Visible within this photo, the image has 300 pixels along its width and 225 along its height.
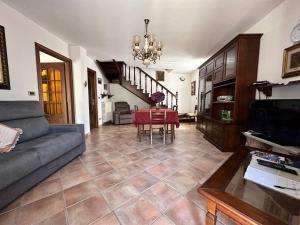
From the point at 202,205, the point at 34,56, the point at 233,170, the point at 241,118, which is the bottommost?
the point at 202,205

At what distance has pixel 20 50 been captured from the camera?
250 cm

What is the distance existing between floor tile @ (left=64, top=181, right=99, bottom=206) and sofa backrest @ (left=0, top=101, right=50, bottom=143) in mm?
1113

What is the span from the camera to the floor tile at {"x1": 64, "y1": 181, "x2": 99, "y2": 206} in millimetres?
1582

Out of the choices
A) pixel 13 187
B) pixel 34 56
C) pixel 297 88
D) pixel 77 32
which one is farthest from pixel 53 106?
pixel 297 88

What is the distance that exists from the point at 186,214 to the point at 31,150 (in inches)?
71.8

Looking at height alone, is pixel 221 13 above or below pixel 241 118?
above

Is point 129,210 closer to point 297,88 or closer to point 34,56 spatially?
point 297,88

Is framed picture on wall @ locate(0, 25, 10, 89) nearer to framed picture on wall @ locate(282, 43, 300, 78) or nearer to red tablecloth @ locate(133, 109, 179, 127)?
red tablecloth @ locate(133, 109, 179, 127)

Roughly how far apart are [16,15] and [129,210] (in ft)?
10.9

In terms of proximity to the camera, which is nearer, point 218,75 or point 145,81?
point 218,75

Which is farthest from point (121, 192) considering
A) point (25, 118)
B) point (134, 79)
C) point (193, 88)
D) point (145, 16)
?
point (193, 88)

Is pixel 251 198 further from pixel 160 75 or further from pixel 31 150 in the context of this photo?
pixel 160 75

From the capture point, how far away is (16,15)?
7.89 ft

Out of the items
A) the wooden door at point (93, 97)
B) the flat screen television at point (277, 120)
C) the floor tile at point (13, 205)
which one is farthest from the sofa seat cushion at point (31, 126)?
the flat screen television at point (277, 120)
